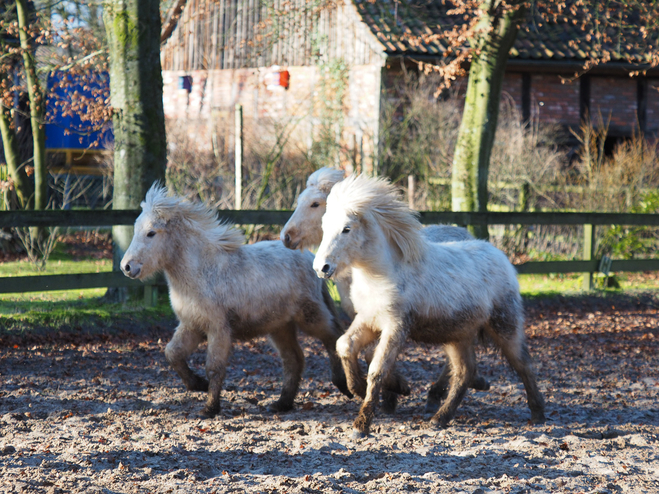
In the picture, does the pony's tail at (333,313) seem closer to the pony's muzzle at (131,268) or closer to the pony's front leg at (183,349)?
the pony's front leg at (183,349)

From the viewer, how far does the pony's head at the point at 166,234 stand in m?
5.44

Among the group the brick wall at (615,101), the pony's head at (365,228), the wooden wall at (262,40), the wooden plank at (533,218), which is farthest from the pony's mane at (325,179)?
the brick wall at (615,101)

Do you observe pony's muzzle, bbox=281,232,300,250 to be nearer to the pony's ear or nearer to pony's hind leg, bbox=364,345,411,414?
the pony's ear

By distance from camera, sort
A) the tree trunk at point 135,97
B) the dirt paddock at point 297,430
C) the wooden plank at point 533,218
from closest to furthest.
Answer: the dirt paddock at point 297,430, the tree trunk at point 135,97, the wooden plank at point 533,218

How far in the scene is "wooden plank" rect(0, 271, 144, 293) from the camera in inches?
306

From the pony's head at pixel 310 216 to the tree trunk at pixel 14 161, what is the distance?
9.30 m

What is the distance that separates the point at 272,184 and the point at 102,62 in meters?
4.25

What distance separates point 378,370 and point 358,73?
48.2 ft

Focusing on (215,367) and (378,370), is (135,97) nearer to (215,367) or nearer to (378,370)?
(215,367)

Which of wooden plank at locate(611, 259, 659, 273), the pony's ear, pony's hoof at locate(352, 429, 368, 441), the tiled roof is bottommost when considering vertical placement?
wooden plank at locate(611, 259, 659, 273)

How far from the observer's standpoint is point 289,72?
67.5 ft

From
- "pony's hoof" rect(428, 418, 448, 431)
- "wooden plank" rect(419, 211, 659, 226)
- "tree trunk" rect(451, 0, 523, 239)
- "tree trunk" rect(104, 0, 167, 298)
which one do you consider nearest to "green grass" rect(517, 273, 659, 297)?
"wooden plank" rect(419, 211, 659, 226)

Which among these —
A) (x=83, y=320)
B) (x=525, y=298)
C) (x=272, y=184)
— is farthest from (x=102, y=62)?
(x=525, y=298)

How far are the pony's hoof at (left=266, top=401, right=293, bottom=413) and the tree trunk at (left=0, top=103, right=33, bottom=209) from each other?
30.9ft
